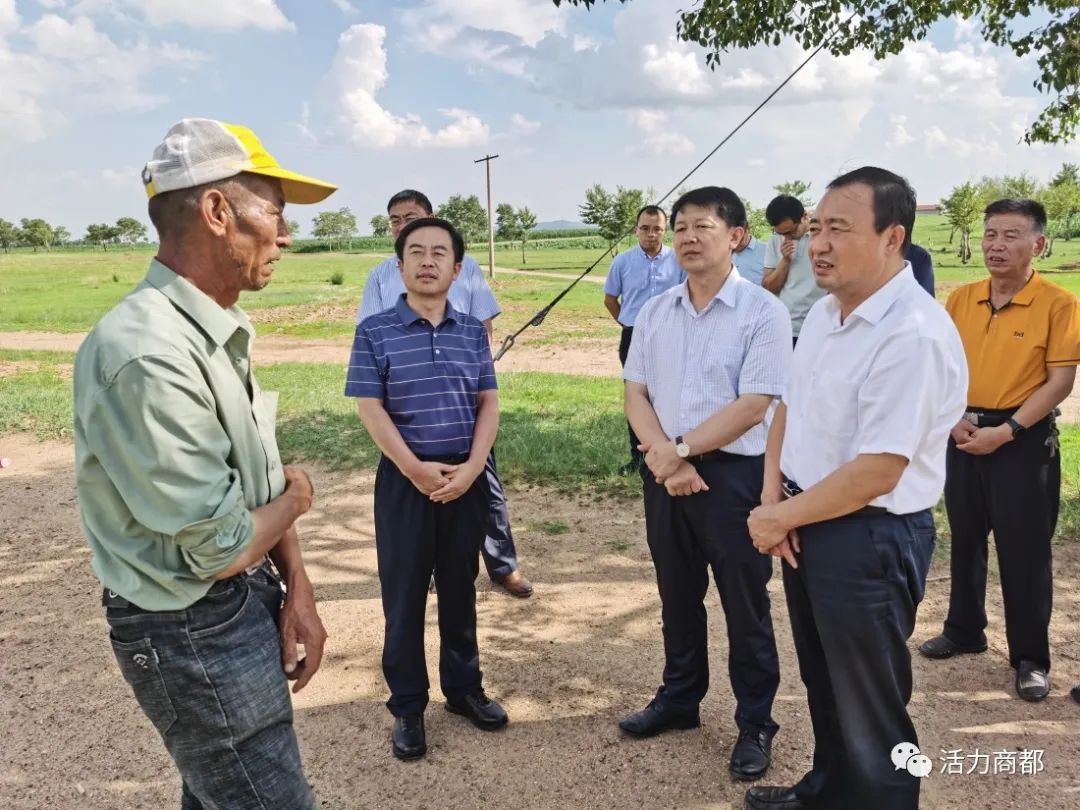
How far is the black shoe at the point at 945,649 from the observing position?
3.83 m

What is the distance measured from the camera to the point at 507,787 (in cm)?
296

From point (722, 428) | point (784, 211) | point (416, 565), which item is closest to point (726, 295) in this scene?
point (722, 428)

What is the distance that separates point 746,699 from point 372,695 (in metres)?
1.72

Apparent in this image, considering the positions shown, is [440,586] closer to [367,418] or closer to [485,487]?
[485,487]

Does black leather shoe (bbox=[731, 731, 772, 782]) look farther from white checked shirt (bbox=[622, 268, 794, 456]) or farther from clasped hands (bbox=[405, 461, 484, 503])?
clasped hands (bbox=[405, 461, 484, 503])

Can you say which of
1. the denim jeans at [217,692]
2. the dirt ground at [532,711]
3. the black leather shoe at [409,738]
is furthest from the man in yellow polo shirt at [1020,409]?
the denim jeans at [217,692]

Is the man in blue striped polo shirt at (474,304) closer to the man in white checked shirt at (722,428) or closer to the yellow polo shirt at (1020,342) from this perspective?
the man in white checked shirt at (722,428)

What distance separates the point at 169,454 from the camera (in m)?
1.52

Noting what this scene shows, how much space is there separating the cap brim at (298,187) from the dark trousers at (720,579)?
1768 mm

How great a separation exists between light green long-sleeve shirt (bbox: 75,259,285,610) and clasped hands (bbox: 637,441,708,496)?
169 cm

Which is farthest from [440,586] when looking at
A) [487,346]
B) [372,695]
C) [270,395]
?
[270,395]

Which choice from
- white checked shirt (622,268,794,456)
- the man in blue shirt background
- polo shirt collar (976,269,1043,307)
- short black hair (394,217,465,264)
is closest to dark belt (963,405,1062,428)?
polo shirt collar (976,269,1043,307)

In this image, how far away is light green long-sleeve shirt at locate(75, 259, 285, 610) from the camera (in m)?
1.53

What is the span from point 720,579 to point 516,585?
5.92 feet
